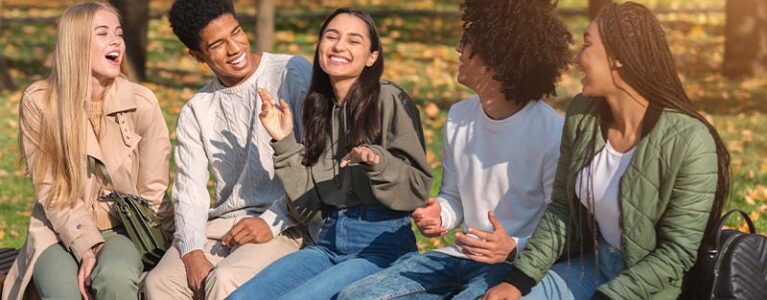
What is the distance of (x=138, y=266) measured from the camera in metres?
4.88

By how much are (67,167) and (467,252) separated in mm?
1854

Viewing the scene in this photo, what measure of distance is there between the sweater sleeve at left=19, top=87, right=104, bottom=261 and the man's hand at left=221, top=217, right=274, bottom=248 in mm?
526

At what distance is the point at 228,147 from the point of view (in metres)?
5.24

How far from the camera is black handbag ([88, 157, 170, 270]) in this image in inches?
197

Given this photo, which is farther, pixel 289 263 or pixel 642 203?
pixel 289 263

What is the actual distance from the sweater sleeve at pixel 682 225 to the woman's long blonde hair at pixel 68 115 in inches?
89.1

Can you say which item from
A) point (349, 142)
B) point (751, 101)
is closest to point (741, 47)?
point (751, 101)

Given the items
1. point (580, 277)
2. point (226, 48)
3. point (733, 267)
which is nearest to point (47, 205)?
point (226, 48)

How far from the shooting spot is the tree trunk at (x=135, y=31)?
13.4 metres

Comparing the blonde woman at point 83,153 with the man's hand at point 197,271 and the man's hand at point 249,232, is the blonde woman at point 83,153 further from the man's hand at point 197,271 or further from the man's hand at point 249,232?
the man's hand at point 249,232

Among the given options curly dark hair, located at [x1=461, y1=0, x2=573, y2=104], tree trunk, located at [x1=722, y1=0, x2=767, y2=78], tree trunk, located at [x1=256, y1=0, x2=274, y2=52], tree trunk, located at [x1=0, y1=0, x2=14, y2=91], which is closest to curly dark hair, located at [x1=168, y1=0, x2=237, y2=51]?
curly dark hair, located at [x1=461, y1=0, x2=573, y2=104]

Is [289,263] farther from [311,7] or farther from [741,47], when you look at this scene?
[311,7]

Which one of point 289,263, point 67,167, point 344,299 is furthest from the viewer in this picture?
point 67,167

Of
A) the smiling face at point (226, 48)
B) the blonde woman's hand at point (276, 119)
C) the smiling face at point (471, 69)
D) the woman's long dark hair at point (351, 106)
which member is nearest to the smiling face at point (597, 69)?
the smiling face at point (471, 69)
